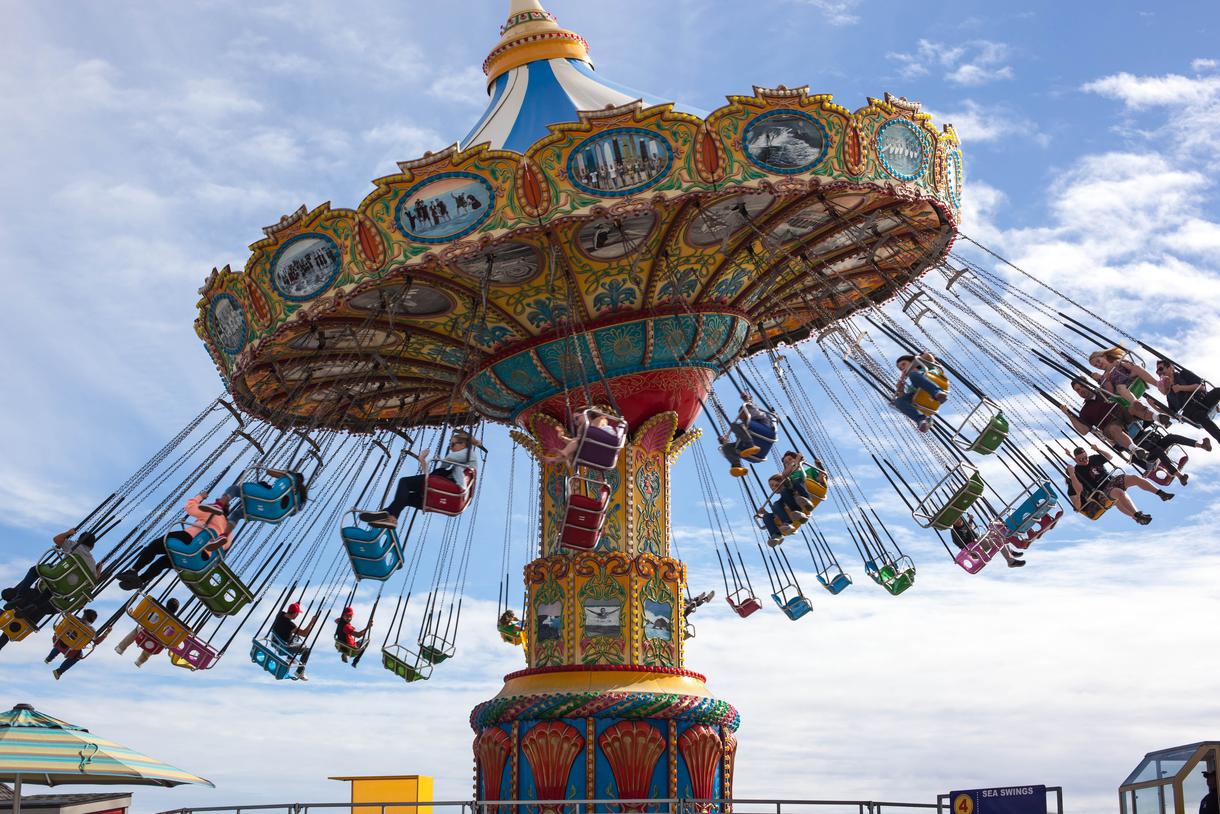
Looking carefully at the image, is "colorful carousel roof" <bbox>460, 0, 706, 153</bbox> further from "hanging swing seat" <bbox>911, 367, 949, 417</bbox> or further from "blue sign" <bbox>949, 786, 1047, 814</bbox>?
"blue sign" <bbox>949, 786, 1047, 814</bbox>

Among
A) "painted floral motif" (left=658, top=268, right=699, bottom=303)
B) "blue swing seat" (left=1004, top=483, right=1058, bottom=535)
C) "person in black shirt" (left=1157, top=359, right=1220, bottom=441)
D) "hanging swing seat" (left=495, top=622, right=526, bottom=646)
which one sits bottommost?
"hanging swing seat" (left=495, top=622, right=526, bottom=646)

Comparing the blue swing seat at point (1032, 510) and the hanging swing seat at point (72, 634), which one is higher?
the blue swing seat at point (1032, 510)

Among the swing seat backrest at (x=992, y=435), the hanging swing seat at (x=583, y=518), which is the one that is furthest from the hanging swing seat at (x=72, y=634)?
the swing seat backrest at (x=992, y=435)

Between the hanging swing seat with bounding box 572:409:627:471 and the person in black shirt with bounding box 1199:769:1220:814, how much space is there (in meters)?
6.45

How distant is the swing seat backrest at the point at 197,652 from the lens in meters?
17.9

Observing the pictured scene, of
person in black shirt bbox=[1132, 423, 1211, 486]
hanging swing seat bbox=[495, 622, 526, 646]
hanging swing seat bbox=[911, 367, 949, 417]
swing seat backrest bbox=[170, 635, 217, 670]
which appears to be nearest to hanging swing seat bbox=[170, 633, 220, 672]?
swing seat backrest bbox=[170, 635, 217, 670]

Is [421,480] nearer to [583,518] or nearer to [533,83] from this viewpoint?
[583,518]

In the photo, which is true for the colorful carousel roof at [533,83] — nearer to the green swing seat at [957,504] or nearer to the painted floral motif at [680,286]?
the painted floral motif at [680,286]

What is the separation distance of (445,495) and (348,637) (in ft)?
16.8

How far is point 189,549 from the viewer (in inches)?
645

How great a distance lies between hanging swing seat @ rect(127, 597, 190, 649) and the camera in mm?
17297

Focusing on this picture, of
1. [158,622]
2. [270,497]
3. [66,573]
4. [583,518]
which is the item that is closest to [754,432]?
[583,518]

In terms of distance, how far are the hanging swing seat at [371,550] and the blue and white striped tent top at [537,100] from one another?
542 cm

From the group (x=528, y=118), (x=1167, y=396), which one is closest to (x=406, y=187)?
(x=528, y=118)
